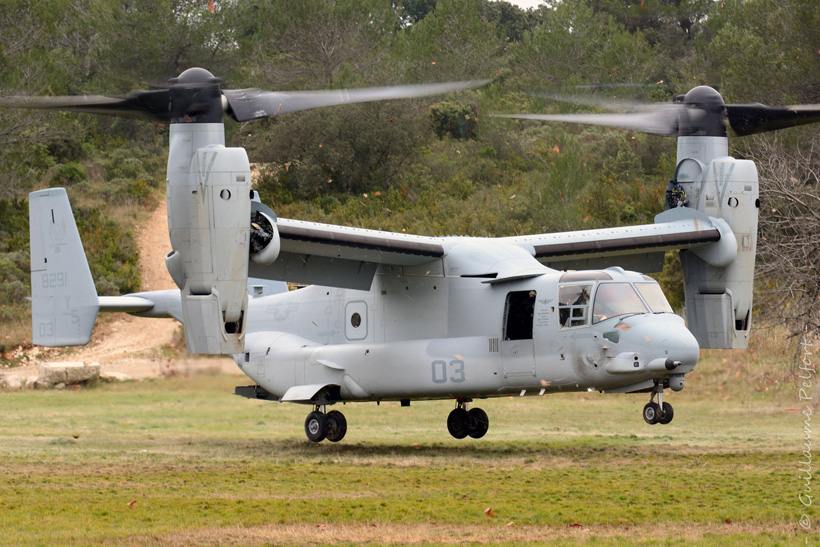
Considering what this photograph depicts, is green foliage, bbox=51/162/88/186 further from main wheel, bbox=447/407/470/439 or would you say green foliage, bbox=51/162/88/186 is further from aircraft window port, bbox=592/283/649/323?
aircraft window port, bbox=592/283/649/323

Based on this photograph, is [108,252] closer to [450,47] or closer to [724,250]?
[450,47]

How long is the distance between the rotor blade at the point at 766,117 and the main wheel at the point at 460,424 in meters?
6.84

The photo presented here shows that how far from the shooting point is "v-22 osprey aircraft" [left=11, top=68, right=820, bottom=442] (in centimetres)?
1405

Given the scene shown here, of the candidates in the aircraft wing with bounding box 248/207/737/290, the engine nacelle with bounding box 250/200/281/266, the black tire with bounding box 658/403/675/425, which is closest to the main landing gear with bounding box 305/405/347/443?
the aircraft wing with bounding box 248/207/737/290

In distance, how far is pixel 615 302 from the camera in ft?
48.6

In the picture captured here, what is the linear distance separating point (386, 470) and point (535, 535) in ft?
15.9

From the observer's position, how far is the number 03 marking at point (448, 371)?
1617cm

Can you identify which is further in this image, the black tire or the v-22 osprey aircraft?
the black tire

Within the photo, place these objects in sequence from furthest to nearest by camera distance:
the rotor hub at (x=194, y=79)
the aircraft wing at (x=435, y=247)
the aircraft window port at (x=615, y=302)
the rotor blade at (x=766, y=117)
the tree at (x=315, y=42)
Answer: the tree at (x=315, y=42) → the rotor blade at (x=766, y=117) → the aircraft wing at (x=435, y=247) → the aircraft window port at (x=615, y=302) → the rotor hub at (x=194, y=79)

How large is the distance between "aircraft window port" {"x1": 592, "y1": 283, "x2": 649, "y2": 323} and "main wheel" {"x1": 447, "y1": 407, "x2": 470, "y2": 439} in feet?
14.7

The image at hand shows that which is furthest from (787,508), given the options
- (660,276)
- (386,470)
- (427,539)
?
(660,276)

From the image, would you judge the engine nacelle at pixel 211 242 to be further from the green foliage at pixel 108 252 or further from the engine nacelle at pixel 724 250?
the green foliage at pixel 108 252

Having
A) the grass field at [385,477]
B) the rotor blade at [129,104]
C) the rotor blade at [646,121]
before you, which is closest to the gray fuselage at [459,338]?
the grass field at [385,477]

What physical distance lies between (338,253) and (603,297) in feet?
13.6
